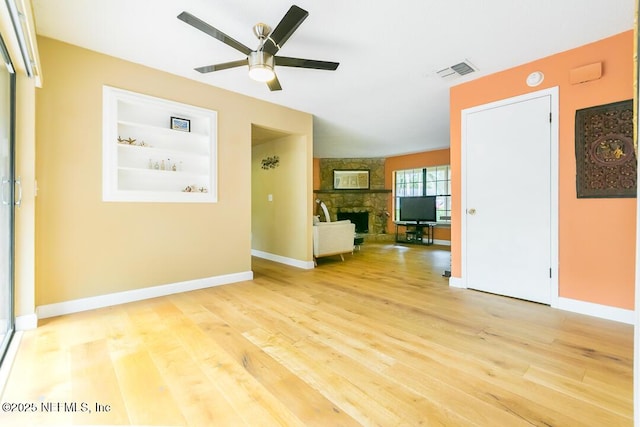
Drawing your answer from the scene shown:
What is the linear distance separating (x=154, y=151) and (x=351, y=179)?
5706mm

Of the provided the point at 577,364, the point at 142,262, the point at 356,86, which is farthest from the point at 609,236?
the point at 142,262

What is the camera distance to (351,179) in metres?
8.08

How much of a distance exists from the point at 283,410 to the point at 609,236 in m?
2.86

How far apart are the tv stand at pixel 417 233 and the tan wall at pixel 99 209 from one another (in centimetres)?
498

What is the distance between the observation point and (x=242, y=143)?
11.8 ft

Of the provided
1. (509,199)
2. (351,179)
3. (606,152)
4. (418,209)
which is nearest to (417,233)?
(418,209)

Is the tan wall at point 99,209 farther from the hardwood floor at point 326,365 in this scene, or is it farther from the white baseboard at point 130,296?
the hardwood floor at point 326,365

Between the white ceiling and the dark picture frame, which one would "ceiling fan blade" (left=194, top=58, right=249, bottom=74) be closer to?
the white ceiling

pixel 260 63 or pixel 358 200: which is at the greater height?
pixel 260 63

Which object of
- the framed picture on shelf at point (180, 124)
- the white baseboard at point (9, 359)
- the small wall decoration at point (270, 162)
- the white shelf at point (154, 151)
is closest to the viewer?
the white baseboard at point (9, 359)

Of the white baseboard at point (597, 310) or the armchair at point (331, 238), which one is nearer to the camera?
the white baseboard at point (597, 310)

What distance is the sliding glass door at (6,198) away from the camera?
6.50 ft

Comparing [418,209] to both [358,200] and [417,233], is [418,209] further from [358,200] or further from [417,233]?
[358,200]

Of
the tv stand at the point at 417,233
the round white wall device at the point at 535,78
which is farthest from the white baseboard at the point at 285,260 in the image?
the tv stand at the point at 417,233
